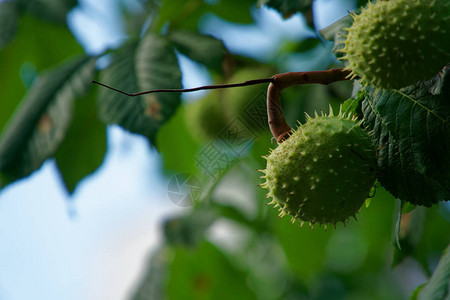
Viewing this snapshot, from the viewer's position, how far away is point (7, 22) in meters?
1.81

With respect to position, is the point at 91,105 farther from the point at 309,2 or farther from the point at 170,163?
the point at 309,2

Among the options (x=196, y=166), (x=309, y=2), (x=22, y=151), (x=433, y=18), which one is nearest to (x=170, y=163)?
(x=196, y=166)

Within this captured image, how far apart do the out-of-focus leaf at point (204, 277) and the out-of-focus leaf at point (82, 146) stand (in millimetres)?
563

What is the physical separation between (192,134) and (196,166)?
14 centimetres

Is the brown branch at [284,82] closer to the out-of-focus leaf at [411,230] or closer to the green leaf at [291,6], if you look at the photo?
the green leaf at [291,6]

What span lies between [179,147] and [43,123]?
2.10 feet

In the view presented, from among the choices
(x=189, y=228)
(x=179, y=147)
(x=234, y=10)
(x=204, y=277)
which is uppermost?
(x=234, y=10)

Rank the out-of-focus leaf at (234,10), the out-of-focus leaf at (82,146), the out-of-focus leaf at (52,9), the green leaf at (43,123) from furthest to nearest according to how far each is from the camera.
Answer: the out-of-focus leaf at (234,10) → the out-of-focus leaf at (52,9) → the out-of-focus leaf at (82,146) → the green leaf at (43,123)

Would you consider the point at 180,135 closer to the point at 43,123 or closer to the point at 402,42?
the point at 43,123

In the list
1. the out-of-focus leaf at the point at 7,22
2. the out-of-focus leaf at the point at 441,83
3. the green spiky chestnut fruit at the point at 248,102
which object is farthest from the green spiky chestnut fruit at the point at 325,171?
the out-of-focus leaf at the point at 7,22

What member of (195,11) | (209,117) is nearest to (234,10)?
(195,11)

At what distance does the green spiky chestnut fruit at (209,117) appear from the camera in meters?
1.79

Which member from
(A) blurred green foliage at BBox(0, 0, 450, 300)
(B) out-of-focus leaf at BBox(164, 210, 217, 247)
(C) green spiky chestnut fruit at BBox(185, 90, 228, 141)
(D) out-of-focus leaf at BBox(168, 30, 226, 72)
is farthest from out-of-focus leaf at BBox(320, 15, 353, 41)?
(B) out-of-focus leaf at BBox(164, 210, 217, 247)

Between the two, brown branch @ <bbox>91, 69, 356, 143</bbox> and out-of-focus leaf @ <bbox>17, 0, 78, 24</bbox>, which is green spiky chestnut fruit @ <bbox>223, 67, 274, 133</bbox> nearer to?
brown branch @ <bbox>91, 69, 356, 143</bbox>
